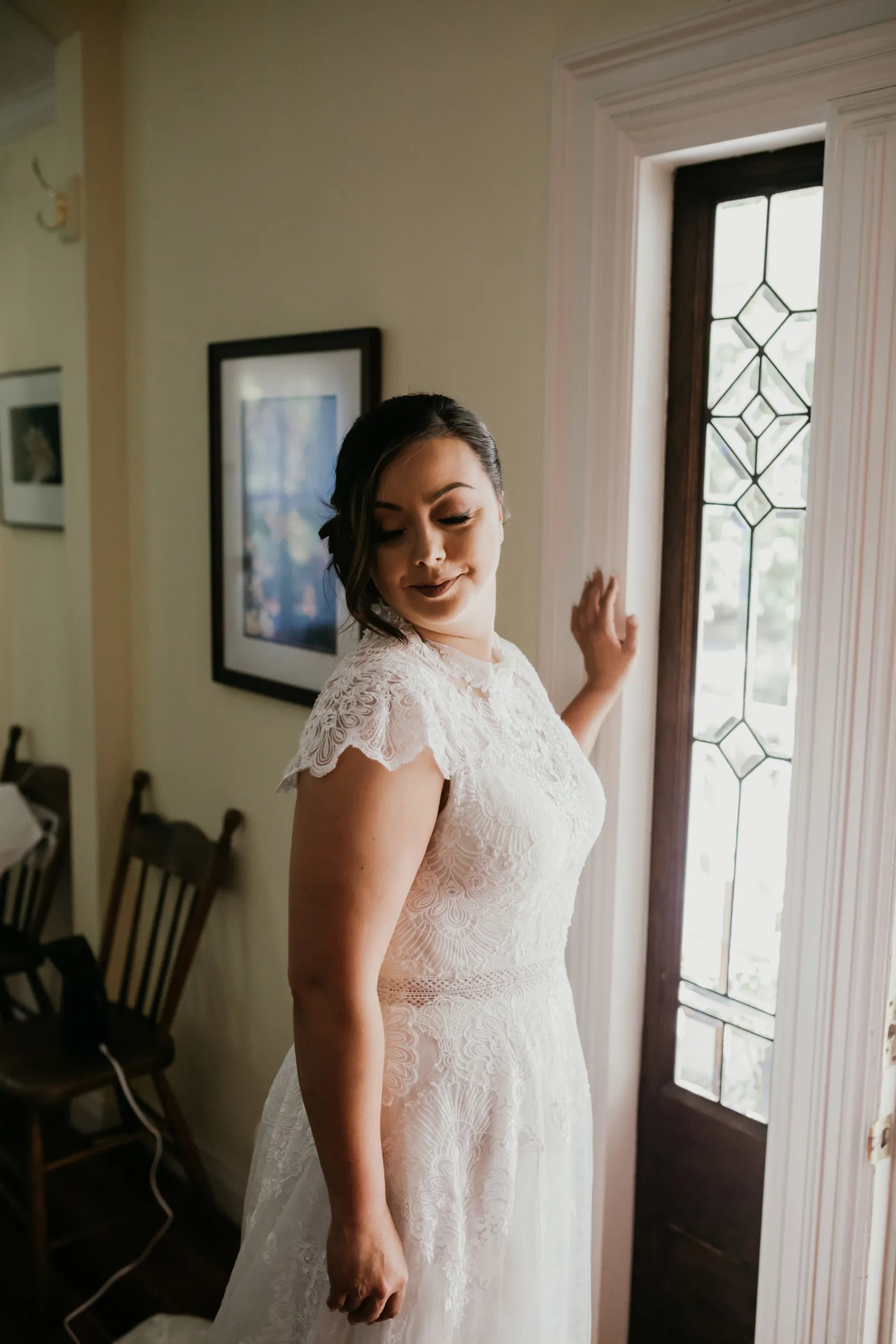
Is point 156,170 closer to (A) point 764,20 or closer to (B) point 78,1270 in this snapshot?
(A) point 764,20

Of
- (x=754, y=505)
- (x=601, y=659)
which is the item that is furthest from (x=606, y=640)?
(x=754, y=505)

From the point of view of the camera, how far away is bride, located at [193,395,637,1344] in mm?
1222

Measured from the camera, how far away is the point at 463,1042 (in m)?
1.34

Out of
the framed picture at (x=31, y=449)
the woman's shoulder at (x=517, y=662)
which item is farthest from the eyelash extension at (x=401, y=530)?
the framed picture at (x=31, y=449)

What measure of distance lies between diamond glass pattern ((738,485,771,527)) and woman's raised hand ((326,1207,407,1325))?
1021 mm

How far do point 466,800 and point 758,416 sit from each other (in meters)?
0.73

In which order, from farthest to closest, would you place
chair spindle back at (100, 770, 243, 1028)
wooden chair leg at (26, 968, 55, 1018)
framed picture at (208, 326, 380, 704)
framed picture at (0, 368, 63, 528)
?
1. framed picture at (0, 368, 63, 528)
2. wooden chair leg at (26, 968, 55, 1018)
3. chair spindle back at (100, 770, 243, 1028)
4. framed picture at (208, 326, 380, 704)

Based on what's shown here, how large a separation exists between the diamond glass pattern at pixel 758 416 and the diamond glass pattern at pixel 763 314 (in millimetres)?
78

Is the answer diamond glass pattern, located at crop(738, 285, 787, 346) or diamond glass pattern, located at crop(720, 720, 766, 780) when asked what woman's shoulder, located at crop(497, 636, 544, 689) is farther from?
diamond glass pattern, located at crop(738, 285, 787, 346)

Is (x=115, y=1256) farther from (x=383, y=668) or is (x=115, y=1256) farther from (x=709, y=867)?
(x=383, y=668)

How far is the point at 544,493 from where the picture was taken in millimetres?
1732

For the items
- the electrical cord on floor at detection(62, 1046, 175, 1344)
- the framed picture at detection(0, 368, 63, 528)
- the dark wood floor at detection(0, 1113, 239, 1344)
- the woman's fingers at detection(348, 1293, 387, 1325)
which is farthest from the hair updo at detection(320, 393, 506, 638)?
the framed picture at detection(0, 368, 63, 528)

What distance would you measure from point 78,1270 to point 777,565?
2.08 m

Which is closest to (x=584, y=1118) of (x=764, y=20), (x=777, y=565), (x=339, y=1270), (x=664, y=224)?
(x=339, y=1270)
